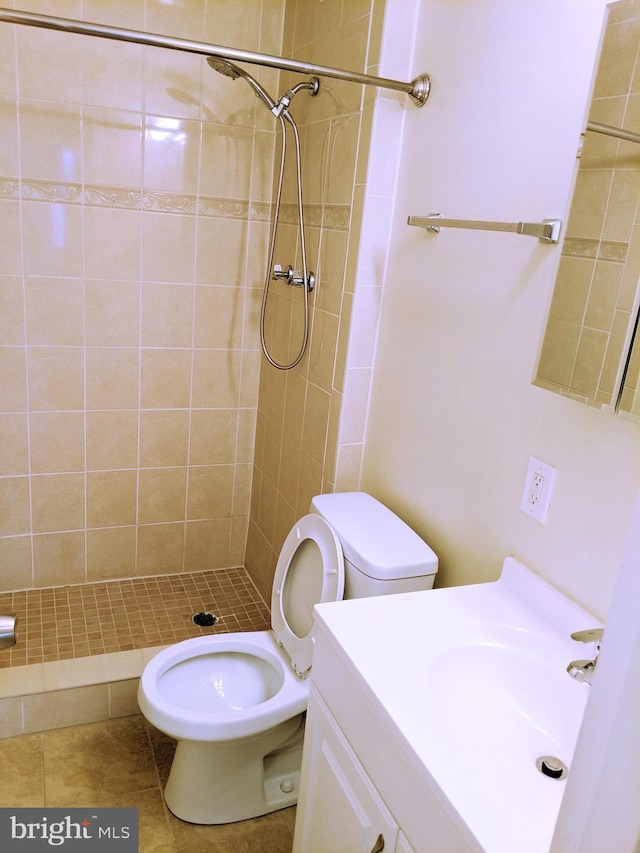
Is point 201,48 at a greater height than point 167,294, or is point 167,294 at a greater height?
point 201,48

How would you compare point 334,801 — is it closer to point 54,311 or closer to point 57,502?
point 57,502

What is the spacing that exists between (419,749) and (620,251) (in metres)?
0.88

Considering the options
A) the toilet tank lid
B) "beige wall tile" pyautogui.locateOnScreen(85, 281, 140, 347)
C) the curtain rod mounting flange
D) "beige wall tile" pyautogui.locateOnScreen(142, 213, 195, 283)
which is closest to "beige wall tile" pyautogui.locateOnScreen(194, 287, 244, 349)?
"beige wall tile" pyautogui.locateOnScreen(142, 213, 195, 283)

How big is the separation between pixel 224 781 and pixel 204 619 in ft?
2.63

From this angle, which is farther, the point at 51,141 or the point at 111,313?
the point at 111,313

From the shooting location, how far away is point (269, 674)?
1.99 metres

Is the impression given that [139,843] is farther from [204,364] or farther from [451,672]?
[204,364]

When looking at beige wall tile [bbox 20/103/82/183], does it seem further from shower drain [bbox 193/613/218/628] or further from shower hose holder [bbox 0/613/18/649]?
shower hose holder [bbox 0/613/18/649]

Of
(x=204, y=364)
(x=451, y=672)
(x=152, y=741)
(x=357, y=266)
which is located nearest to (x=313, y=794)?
(x=451, y=672)

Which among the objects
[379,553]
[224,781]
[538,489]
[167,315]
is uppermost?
[167,315]

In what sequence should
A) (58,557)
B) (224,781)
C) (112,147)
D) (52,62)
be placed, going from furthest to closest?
(58,557) < (112,147) < (52,62) < (224,781)

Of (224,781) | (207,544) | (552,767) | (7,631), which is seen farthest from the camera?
(207,544)

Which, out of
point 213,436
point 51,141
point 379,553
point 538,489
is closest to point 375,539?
point 379,553

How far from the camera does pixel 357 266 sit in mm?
1976
